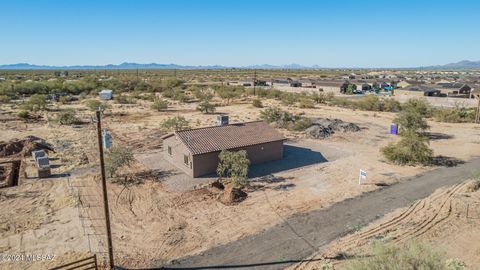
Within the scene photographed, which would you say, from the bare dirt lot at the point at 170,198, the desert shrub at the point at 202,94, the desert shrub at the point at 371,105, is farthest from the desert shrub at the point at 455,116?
the desert shrub at the point at 202,94

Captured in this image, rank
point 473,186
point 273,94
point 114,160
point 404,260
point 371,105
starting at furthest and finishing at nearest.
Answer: point 273,94 < point 371,105 < point 114,160 < point 473,186 < point 404,260

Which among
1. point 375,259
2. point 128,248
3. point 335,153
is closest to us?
point 375,259

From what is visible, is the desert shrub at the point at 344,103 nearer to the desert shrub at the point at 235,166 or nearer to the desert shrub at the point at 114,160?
the desert shrub at the point at 235,166

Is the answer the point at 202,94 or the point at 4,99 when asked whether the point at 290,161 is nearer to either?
the point at 202,94

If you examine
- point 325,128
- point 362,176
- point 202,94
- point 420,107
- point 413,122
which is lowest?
point 362,176

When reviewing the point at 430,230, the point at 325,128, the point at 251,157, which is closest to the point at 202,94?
the point at 325,128

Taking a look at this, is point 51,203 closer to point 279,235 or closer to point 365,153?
point 279,235

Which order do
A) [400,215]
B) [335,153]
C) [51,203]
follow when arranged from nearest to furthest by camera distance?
[400,215] < [51,203] < [335,153]

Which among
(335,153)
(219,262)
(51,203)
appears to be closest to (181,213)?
(219,262)

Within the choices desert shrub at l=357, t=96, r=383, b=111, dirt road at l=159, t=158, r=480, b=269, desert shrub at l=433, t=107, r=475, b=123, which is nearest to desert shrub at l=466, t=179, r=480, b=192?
dirt road at l=159, t=158, r=480, b=269
